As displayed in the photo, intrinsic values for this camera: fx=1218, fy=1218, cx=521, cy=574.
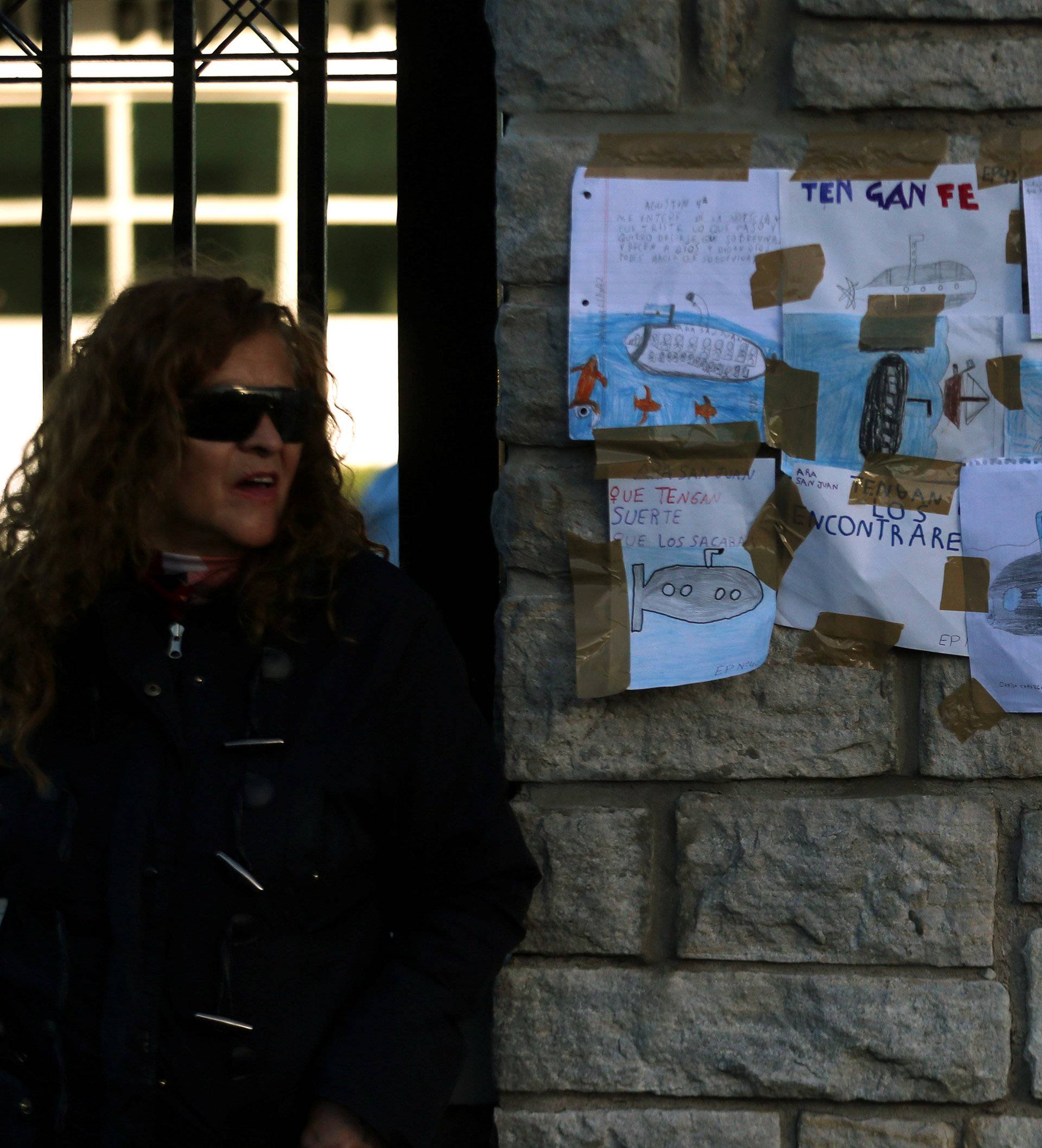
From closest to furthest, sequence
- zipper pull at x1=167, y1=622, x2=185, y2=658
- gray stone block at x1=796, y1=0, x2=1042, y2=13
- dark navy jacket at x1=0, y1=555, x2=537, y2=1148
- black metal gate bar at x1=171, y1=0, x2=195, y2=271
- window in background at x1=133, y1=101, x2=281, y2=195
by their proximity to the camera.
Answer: dark navy jacket at x1=0, y1=555, x2=537, y2=1148
zipper pull at x1=167, y1=622, x2=185, y2=658
gray stone block at x1=796, y1=0, x2=1042, y2=13
black metal gate bar at x1=171, y1=0, x2=195, y2=271
window in background at x1=133, y1=101, x2=281, y2=195

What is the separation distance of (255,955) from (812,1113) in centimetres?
89

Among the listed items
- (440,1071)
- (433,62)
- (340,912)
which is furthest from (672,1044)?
(433,62)

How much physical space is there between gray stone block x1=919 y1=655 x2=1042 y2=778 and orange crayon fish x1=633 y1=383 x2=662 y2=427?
548mm

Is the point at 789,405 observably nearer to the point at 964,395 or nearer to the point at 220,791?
the point at 964,395

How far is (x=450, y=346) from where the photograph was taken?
208 centimetres

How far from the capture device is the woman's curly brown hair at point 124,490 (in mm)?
1581

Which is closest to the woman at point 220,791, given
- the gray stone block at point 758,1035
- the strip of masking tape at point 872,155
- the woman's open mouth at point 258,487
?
the woman's open mouth at point 258,487

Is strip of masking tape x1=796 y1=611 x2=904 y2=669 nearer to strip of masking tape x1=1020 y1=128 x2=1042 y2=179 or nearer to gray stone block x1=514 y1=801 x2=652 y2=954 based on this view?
gray stone block x1=514 y1=801 x2=652 y2=954

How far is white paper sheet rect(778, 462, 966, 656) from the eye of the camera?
1791 mm

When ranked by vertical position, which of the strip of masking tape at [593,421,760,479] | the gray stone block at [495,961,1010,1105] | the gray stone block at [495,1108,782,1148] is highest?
the strip of masking tape at [593,421,760,479]

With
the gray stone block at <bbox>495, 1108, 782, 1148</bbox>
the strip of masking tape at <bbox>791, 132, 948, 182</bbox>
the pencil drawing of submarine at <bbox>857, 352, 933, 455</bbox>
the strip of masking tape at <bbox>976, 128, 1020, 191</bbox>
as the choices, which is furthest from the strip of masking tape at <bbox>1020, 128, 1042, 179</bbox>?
the gray stone block at <bbox>495, 1108, 782, 1148</bbox>

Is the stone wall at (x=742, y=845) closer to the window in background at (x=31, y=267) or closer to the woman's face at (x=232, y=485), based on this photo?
the woman's face at (x=232, y=485)

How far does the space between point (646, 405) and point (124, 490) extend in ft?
2.43

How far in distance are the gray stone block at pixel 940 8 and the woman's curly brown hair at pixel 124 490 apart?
93 centimetres
